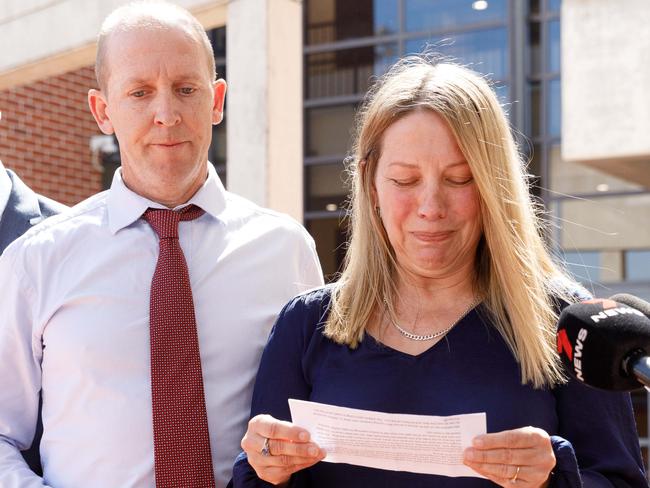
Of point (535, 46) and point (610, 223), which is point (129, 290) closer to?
point (610, 223)

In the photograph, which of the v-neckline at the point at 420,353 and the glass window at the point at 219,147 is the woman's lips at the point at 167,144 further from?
the glass window at the point at 219,147

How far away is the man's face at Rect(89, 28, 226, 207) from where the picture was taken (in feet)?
8.97

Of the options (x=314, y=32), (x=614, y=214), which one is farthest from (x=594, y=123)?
(x=314, y=32)

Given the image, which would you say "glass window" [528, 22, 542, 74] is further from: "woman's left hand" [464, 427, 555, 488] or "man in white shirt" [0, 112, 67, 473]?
"woman's left hand" [464, 427, 555, 488]


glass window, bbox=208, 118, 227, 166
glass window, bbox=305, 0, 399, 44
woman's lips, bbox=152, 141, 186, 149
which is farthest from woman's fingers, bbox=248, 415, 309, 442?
glass window, bbox=208, 118, 227, 166

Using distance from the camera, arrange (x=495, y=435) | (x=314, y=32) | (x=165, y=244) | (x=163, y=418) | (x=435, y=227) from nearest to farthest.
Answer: (x=495, y=435) → (x=435, y=227) → (x=163, y=418) → (x=165, y=244) → (x=314, y=32)

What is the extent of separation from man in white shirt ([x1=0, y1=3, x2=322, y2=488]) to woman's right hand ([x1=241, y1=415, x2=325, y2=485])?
43 centimetres

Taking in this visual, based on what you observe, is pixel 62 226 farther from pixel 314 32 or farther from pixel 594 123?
pixel 314 32

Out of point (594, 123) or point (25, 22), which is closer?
point (25, 22)

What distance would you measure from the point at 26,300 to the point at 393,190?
1083mm

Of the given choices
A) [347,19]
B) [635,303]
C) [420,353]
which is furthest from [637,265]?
[635,303]

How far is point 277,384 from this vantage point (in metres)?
2.53

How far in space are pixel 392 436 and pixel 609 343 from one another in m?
0.60

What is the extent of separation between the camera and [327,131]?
12.8m
